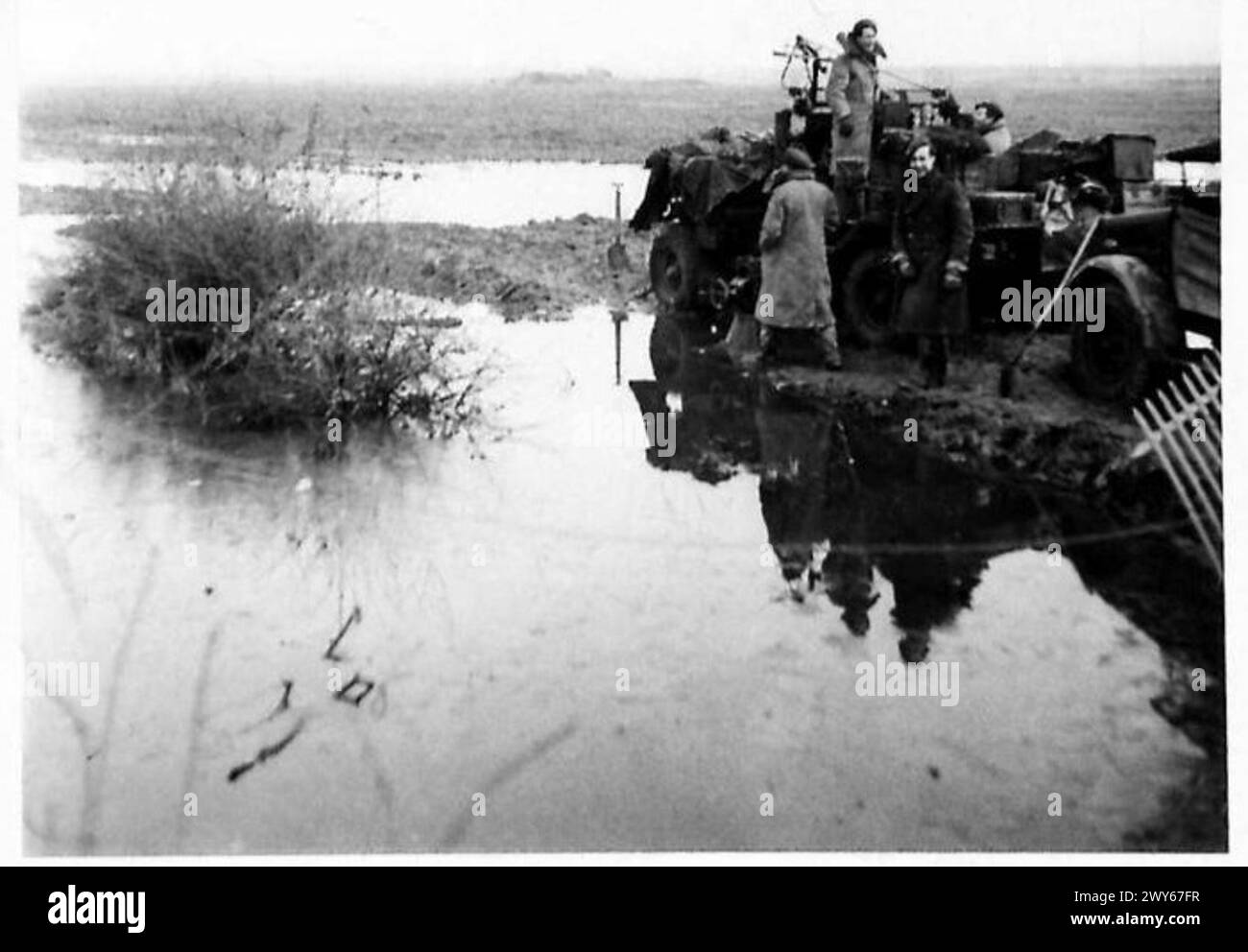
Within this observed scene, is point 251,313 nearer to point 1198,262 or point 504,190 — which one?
point 504,190

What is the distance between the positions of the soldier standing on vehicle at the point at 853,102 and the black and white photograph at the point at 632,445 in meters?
0.03

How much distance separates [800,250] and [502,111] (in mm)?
1710

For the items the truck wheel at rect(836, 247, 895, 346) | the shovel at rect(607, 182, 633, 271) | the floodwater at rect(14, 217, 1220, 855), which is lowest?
the floodwater at rect(14, 217, 1220, 855)

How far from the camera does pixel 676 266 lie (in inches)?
310

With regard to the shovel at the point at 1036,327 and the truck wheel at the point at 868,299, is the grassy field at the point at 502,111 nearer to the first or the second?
the shovel at the point at 1036,327

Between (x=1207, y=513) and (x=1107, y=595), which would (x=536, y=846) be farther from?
(x=1207, y=513)

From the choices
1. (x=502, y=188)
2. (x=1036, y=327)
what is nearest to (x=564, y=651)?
(x=1036, y=327)

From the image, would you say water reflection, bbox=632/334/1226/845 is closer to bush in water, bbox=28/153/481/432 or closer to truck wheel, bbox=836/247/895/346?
truck wheel, bbox=836/247/895/346

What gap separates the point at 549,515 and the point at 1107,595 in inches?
78.5

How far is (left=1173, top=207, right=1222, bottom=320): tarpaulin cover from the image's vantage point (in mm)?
5020

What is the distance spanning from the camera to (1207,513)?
185 inches

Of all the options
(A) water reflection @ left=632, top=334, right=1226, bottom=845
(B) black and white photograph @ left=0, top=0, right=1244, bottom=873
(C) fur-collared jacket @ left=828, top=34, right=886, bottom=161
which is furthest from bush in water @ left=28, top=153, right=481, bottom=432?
(C) fur-collared jacket @ left=828, top=34, right=886, bottom=161

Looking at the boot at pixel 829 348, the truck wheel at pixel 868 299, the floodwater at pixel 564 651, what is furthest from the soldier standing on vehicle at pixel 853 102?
the floodwater at pixel 564 651

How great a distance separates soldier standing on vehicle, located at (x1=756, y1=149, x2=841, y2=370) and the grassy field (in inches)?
Answer: 20.9
